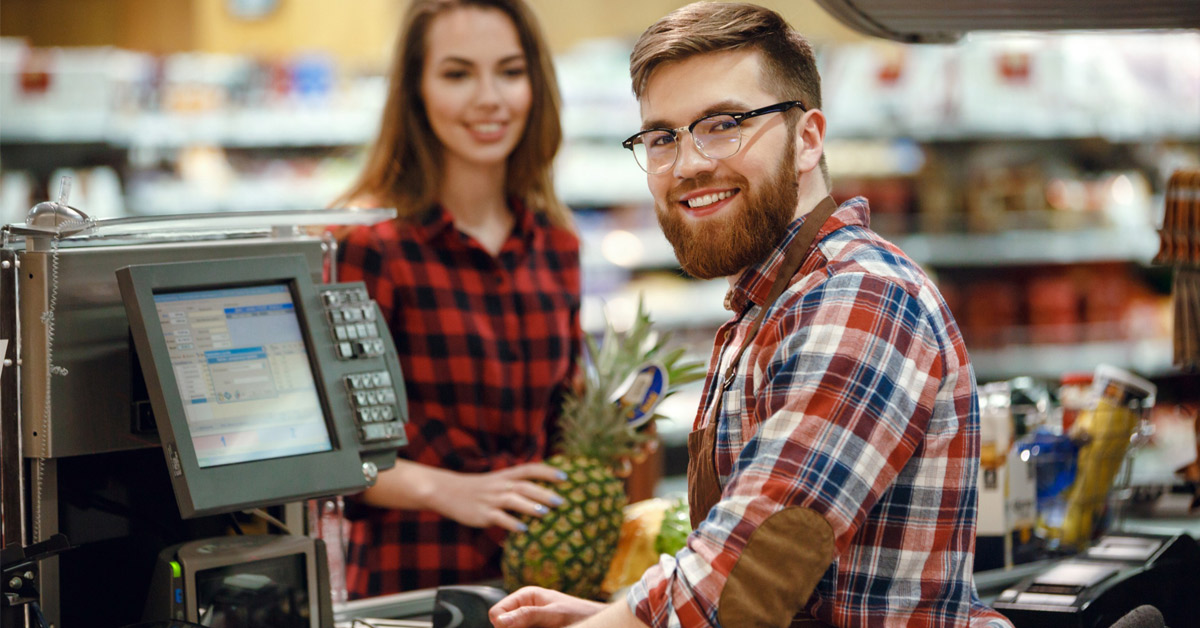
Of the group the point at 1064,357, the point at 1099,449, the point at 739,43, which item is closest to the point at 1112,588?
the point at 1099,449

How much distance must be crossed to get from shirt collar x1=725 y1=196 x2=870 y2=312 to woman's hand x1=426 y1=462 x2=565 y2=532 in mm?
643

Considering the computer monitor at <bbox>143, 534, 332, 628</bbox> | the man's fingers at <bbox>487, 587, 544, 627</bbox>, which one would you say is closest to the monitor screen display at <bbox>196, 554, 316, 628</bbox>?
the computer monitor at <bbox>143, 534, 332, 628</bbox>

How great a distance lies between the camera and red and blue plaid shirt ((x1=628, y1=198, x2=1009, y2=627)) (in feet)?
4.12

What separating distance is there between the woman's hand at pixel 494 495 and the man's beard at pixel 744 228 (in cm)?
66

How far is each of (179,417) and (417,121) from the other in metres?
1.30

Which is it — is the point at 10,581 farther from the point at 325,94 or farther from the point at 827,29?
the point at 827,29

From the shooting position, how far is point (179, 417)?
146 cm

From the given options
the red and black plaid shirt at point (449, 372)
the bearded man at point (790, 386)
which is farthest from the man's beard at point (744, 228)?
the red and black plaid shirt at point (449, 372)

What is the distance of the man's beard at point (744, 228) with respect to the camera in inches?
58.4

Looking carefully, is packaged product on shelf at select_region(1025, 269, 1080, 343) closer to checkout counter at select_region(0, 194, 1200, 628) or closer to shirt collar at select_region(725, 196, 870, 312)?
checkout counter at select_region(0, 194, 1200, 628)

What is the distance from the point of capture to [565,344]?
2.63m

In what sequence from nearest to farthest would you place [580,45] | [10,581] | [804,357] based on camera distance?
[804,357]
[10,581]
[580,45]

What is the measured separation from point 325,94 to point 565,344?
321 cm

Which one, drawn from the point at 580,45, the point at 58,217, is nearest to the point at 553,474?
the point at 58,217
